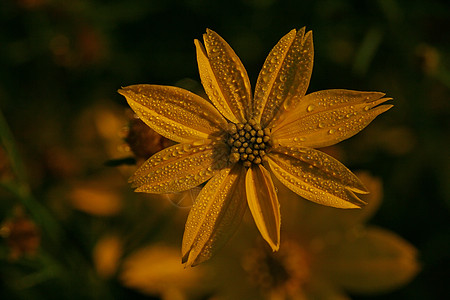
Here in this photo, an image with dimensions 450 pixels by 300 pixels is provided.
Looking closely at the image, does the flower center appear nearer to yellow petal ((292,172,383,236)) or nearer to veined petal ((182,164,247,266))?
veined petal ((182,164,247,266))

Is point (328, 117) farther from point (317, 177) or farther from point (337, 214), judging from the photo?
point (337, 214)

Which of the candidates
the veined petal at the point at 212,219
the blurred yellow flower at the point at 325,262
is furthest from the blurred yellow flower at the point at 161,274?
the veined petal at the point at 212,219

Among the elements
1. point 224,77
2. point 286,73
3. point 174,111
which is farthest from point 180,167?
point 286,73

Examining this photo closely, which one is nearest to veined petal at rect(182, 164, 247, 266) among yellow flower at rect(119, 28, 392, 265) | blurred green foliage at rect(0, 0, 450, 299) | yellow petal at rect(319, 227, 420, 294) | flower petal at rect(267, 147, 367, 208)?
yellow flower at rect(119, 28, 392, 265)

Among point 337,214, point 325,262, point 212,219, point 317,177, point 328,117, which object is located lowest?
point 325,262

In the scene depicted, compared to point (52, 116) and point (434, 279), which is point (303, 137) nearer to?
point (434, 279)

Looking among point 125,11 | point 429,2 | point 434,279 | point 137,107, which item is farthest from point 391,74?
point 137,107

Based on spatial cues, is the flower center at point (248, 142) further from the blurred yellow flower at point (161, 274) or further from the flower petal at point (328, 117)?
the blurred yellow flower at point (161, 274)
